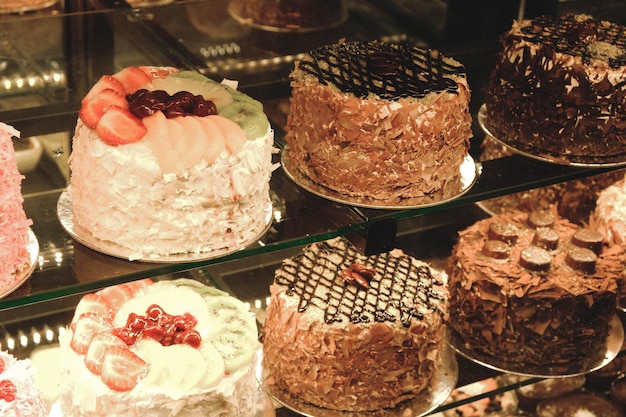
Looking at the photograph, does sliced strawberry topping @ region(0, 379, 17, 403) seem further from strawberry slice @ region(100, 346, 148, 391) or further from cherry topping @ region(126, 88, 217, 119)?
cherry topping @ region(126, 88, 217, 119)

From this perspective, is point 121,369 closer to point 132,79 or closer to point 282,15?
point 132,79

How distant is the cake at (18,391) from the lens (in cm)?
236

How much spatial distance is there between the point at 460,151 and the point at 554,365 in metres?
0.92

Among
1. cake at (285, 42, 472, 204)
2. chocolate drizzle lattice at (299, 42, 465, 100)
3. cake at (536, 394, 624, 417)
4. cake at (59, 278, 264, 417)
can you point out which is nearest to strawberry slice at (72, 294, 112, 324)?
cake at (59, 278, 264, 417)

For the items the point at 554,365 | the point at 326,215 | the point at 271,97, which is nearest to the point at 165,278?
the point at 271,97

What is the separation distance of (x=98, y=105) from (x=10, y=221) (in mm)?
313

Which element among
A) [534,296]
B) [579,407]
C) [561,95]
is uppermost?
[561,95]

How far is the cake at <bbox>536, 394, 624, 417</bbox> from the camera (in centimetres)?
342

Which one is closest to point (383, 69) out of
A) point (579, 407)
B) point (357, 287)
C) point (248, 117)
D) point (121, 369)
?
point (248, 117)

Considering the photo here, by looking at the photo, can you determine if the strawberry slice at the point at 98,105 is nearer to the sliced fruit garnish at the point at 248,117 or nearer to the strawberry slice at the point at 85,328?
the sliced fruit garnish at the point at 248,117

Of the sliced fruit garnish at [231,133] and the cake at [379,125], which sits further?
the cake at [379,125]

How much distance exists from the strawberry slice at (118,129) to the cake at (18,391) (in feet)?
2.28

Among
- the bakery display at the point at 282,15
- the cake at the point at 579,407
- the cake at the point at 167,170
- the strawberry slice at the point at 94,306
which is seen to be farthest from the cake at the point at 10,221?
the cake at the point at 579,407

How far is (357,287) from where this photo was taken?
9.21 feet
